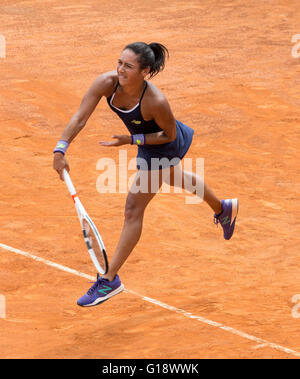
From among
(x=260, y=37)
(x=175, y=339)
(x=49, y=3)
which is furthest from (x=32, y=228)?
(x=49, y=3)

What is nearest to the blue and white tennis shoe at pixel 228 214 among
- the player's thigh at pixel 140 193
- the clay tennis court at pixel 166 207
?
the clay tennis court at pixel 166 207

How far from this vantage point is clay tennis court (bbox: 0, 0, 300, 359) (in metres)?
5.83

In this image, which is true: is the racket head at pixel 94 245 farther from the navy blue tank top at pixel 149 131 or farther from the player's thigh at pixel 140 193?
the navy blue tank top at pixel 149 131

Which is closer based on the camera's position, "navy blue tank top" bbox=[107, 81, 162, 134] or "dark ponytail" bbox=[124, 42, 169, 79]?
"dark ponytail" bbox=[124, 42, 169, 79]

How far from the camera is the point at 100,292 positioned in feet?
18.8

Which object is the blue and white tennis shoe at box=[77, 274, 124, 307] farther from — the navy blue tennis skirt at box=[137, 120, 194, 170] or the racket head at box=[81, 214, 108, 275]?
the navy blue tennis skirt at box=[137, 120, 194, 170]

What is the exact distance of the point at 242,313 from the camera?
611cm

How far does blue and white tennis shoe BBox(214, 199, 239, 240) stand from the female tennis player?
99 centimetres

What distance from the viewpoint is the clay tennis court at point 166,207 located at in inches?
229

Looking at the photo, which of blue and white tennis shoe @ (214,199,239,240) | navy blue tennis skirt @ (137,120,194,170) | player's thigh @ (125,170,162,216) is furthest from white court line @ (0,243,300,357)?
navy blue tennis skirt @ (137,120,194,170)

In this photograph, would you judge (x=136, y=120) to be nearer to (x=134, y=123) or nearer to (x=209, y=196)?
(x=134, y=123)

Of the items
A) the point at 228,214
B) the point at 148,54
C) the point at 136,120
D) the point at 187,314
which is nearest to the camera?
the point at 148,54

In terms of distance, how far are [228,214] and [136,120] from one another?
1569 mm

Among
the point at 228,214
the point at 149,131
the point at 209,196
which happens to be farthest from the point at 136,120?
the point at 228,214
